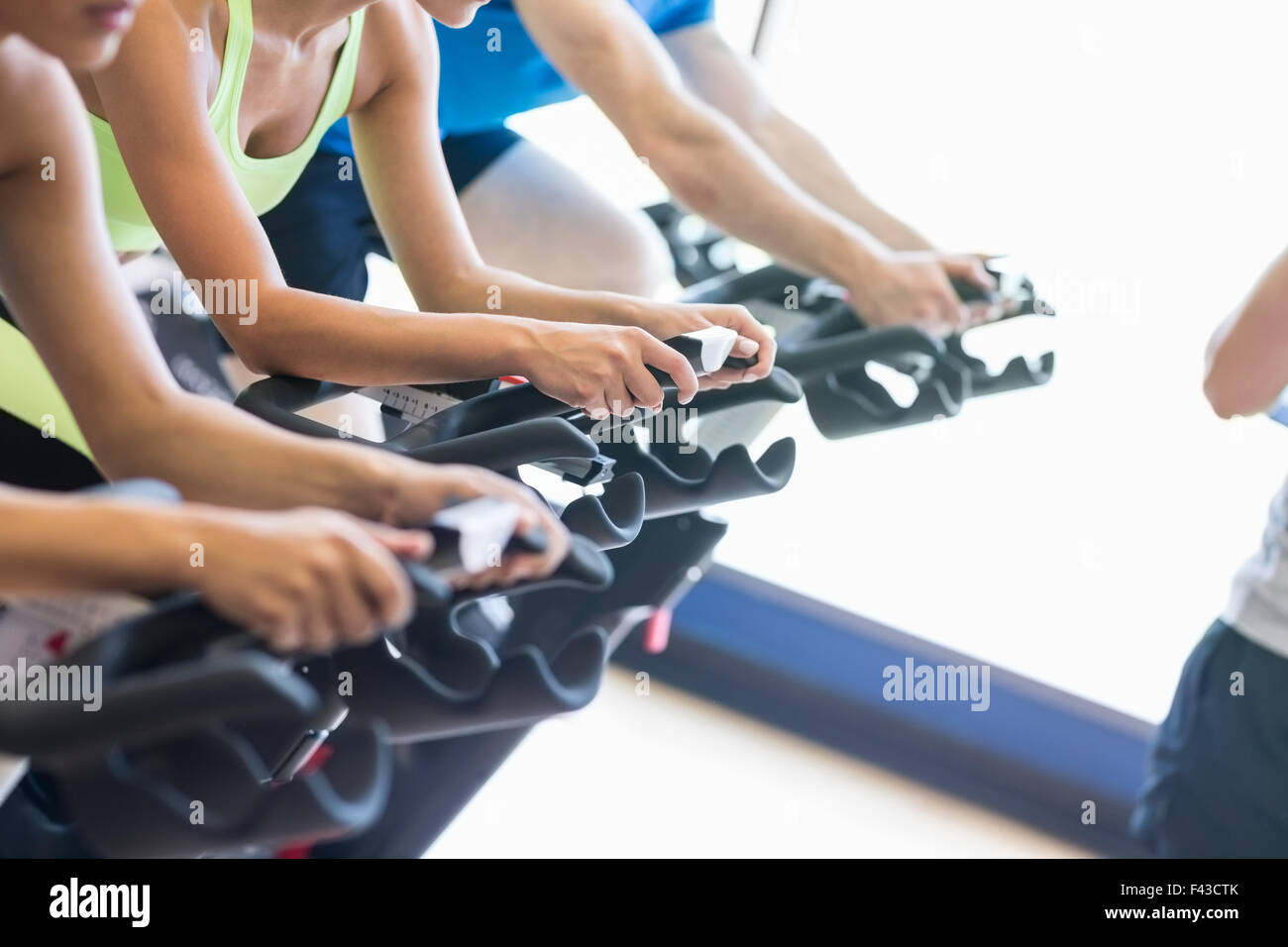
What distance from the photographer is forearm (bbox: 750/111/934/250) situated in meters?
2.04

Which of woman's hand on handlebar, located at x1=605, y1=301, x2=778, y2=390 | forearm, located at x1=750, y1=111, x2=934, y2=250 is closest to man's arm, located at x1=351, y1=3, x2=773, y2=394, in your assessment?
woman's hand on handlebar, located at x1=605, y1=301, x2=778, y2=390

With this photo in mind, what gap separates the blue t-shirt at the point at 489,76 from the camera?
1.76m

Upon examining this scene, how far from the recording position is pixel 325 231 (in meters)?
1.72

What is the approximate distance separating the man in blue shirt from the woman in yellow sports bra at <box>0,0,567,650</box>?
62 cm

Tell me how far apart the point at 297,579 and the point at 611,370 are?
0.55 m

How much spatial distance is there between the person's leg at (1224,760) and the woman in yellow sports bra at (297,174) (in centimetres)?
59

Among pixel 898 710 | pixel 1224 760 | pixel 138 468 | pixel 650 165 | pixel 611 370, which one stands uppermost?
pixel 650 165

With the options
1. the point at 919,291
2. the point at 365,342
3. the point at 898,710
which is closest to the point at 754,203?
the point at 919,291

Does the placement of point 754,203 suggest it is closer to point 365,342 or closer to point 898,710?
point 365,342

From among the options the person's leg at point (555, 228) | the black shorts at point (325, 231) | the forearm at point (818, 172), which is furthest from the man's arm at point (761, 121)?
the black shorts at point (325, 231)

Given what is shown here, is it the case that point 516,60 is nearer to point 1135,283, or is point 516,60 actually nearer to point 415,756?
point 415,756

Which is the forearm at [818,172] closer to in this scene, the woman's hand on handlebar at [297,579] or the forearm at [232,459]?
the forearm at [232,459]

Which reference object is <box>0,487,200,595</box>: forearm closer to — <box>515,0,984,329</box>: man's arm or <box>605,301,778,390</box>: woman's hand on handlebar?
<box>605,301,778,390</box>: woman's hand on handlebar
